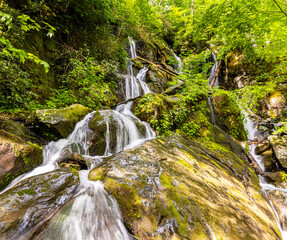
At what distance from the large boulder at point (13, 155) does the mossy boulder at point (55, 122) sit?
55 centimetres

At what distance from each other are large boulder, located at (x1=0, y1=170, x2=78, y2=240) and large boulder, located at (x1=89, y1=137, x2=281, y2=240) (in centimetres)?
51

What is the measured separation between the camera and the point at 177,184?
229 centimetres

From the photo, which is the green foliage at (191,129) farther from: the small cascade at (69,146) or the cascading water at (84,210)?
the small cascade at (69,146)

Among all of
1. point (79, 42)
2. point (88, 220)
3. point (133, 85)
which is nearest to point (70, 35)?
point (79, 42)

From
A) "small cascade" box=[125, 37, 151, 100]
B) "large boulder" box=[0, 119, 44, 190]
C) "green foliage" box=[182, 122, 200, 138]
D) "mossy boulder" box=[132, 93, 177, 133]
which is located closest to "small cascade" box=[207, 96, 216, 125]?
"green foliage" box=[182, 122, 200, 138]

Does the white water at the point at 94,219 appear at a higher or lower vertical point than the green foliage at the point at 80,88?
lower

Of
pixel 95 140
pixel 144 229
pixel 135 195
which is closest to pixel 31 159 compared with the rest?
pixel 95 140

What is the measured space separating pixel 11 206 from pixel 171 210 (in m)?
2.04

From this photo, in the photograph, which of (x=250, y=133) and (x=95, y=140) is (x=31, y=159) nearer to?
(x=95, y=140)

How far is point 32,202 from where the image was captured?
167 cm

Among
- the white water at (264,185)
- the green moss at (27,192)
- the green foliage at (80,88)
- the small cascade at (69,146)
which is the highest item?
the green foliage at (80,88)

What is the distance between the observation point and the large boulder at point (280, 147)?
505cm

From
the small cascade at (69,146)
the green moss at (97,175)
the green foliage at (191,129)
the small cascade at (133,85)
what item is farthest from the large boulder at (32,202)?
the small cascade at (133,85)

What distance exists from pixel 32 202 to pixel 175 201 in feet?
6.42
